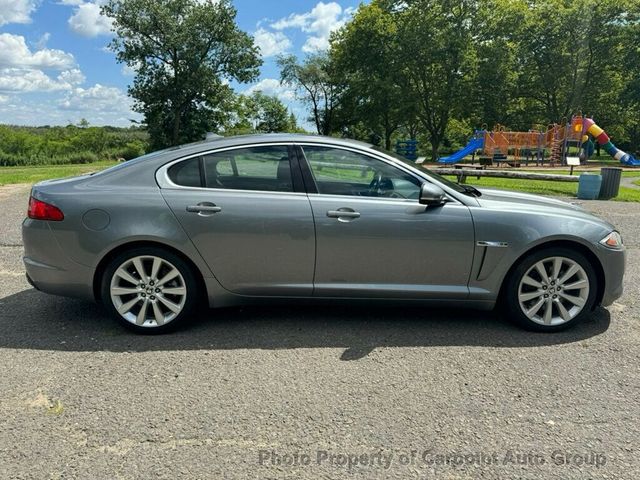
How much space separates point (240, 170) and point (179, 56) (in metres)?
42.1

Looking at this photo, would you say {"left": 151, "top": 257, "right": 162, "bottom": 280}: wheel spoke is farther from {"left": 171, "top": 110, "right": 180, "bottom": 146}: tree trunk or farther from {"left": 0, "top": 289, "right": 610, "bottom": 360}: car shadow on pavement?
{"left": 171, "top": 110, "right": 180, "bottom": 146}: tree trunk

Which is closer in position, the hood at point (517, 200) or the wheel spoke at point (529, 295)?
the wheel spoke at point (529, 295)

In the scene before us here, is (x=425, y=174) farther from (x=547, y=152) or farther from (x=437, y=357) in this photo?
(x=547, y=152)

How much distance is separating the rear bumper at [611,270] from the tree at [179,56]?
136 feet

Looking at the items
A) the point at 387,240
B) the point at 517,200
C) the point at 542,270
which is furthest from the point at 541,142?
the point at 387,240

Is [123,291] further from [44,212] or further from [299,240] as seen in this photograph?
[299,240]

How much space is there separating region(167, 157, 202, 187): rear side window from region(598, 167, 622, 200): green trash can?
38.5ft

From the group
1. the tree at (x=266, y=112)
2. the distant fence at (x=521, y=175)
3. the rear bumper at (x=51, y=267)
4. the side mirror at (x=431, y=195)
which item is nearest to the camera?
the side mirror at (x=431, y=195)

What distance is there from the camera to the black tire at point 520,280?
373 cm

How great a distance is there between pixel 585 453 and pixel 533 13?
43.3 m

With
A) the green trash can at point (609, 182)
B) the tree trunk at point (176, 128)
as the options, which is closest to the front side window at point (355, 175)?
the green trash can at point (609, 182)

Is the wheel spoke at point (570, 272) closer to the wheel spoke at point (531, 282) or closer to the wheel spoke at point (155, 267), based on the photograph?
the wheel spoke at point (531, 282)

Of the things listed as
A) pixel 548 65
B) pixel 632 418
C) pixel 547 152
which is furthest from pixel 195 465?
pixel 548 65

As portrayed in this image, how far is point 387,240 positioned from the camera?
365cm
